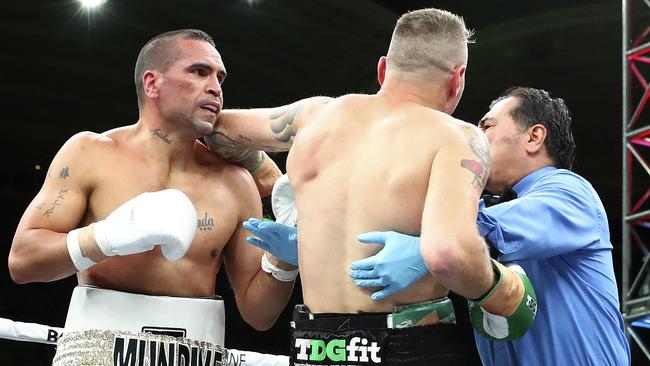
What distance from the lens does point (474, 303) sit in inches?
68.1

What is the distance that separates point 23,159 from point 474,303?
7.89 m

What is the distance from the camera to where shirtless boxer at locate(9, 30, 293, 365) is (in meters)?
2.02

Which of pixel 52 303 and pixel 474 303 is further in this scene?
pixel 52 303

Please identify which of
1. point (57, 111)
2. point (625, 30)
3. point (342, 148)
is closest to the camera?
point (342, 148)

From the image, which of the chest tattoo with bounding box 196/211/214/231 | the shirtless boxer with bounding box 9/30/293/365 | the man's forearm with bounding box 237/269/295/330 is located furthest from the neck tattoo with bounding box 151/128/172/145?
the man's forearm with bounding box 237/269/295/330

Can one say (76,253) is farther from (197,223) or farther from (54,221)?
(197,223)

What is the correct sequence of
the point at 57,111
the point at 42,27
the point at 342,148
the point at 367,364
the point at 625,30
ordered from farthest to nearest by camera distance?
the point at 57,111 < the point at 42,27 < the point at 625,30 < the point at 342,148 < the point at 367,364

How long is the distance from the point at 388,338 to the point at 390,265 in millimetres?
163

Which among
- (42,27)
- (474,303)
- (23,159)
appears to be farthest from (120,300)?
(23,159)

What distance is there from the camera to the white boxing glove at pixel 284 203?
2186 millimetres

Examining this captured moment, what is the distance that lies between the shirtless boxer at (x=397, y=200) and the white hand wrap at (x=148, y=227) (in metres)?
0.33

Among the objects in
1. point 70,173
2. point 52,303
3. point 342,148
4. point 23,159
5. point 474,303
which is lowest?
point 474,303

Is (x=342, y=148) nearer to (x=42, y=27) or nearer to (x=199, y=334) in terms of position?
(x=199, y=334)

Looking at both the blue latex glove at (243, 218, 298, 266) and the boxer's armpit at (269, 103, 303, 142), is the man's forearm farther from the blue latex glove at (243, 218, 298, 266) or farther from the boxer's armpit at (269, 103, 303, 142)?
the boxer's armpit at (269, 103, 303, 142)
